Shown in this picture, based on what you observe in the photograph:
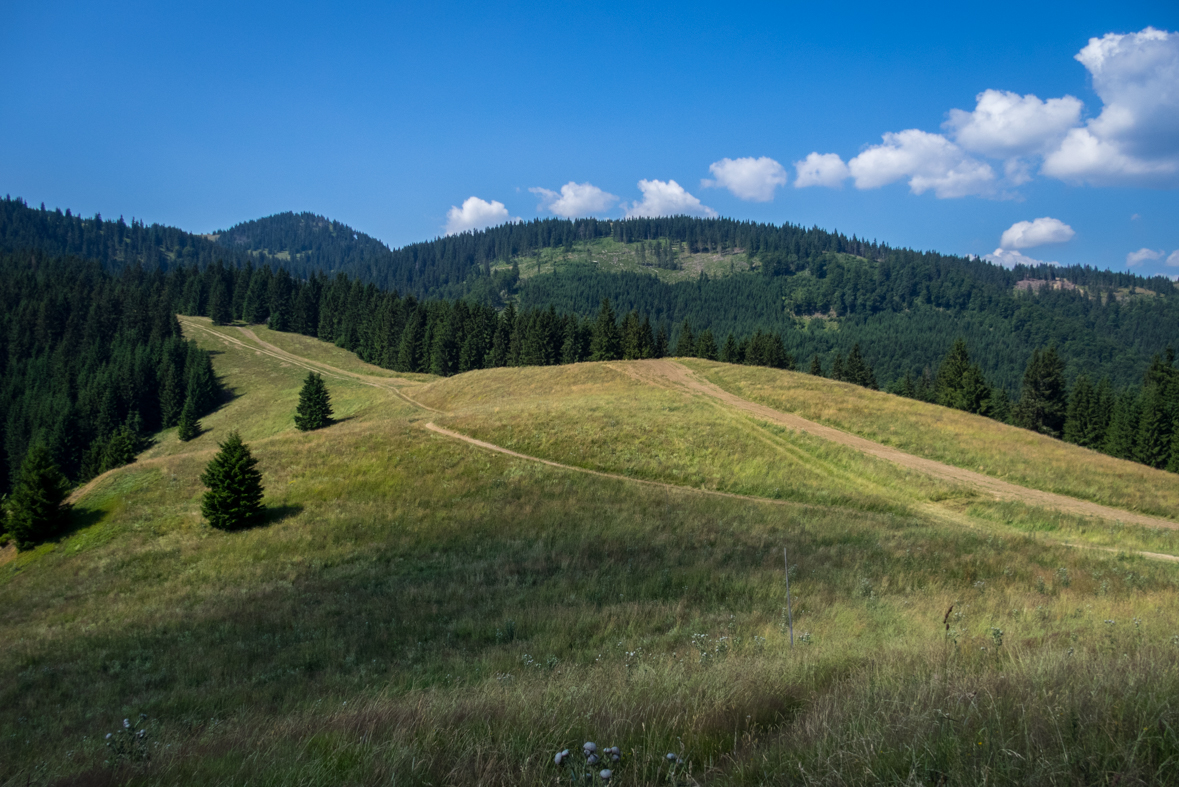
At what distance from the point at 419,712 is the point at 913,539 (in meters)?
17.8

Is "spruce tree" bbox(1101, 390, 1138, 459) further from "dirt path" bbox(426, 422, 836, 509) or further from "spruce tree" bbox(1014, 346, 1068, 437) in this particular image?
"dirt path" bbox(426, 422, 836, 509)

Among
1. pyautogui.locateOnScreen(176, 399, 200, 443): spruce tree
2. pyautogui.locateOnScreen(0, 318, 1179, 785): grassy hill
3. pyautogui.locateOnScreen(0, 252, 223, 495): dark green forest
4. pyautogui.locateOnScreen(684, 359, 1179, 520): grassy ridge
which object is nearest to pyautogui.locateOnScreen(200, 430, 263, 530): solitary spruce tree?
pyautogui.locateOnScreen(0, 318, 1179, 785): grassy hill

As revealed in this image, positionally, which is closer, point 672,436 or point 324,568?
point 324,568

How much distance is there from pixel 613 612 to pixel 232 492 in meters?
21.0

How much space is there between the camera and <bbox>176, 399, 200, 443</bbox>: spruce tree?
70250mm

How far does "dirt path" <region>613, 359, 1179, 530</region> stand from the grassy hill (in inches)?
19.9

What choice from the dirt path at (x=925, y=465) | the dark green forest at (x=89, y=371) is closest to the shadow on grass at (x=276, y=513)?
the dirt path at (x=925, y=465)

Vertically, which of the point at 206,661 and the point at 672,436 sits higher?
the point at 672,436

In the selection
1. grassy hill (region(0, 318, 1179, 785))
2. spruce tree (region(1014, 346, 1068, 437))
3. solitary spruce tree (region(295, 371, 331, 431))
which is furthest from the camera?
spruce tree (region(1014, 346, 1068, 437))

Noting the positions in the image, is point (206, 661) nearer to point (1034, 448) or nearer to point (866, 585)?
point (866, 585)

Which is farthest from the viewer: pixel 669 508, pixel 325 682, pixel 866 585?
pixel 669 508

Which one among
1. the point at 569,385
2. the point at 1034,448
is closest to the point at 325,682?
the point at 1034,448

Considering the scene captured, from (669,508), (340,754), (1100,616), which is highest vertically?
(340,754)

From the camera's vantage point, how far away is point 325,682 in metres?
9.28
